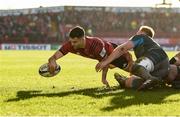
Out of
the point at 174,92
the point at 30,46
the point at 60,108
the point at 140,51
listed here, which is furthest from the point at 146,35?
the point at 30,46

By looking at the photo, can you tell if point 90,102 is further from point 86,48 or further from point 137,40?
point 86,48

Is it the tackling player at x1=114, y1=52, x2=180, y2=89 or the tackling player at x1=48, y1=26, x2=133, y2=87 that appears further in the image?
the tackling player at x1=48, y1=26, x2=133, y2=87

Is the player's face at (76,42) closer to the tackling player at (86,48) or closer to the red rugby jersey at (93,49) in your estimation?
the tackling player at (86,48)

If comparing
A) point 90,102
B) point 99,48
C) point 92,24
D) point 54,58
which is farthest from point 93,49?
point 92,24

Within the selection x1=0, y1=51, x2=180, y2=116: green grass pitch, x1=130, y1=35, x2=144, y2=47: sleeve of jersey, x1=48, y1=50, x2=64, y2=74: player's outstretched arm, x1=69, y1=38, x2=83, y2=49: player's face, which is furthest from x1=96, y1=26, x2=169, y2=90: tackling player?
x1=48, y1=50, x2=64, y2=74: player's outstretched arm

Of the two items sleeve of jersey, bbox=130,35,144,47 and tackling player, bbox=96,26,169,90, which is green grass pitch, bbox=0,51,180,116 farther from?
sleeve of jersey, bbox=130,35,144,47

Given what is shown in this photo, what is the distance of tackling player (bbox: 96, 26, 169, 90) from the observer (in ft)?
28.3

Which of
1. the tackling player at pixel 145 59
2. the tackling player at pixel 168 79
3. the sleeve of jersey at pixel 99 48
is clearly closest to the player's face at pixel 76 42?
the sleeve of jersey at pixel 99 48

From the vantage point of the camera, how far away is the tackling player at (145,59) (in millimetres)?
8625

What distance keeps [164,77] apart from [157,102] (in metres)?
2.05

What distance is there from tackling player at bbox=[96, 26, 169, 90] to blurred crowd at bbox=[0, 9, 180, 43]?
55025mm

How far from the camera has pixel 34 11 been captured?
68.2m

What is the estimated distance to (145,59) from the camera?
878 centimetres

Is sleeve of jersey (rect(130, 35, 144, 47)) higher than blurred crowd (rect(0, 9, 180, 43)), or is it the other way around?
blurred crowd (rect(0, 9, 180, 43))
